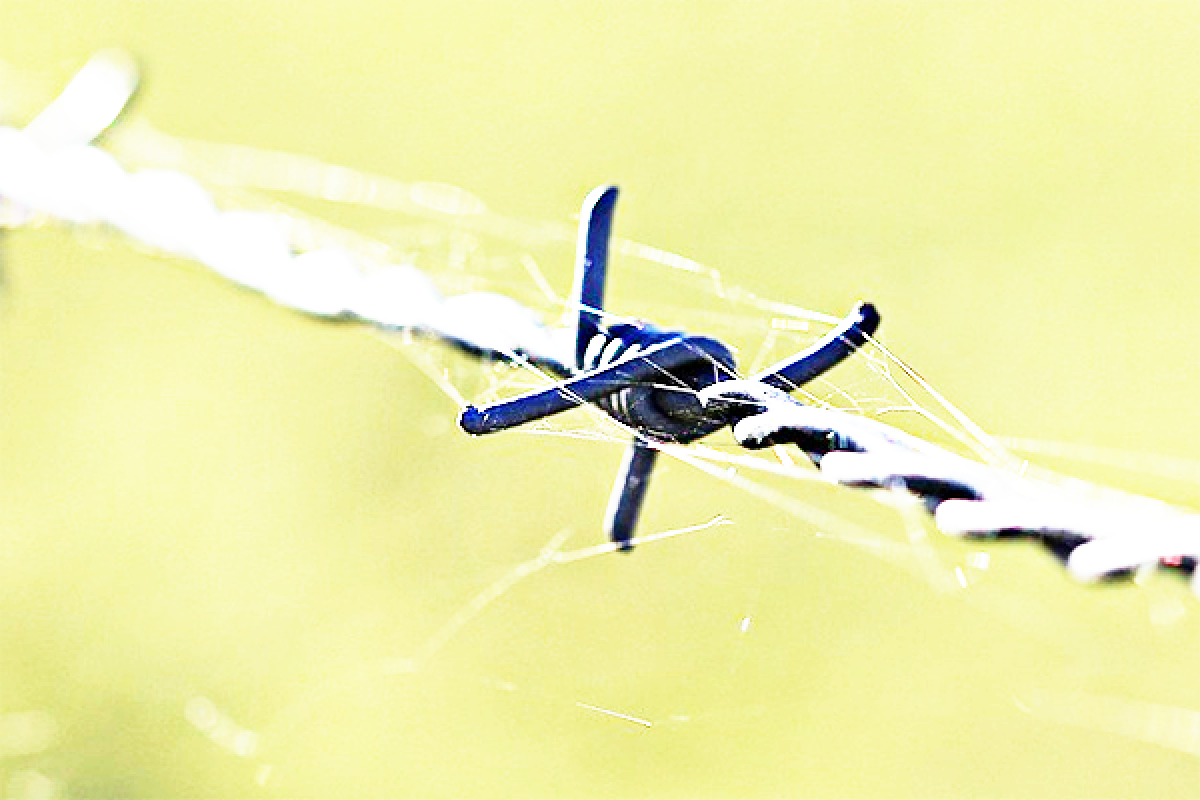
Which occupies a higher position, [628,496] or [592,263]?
[592,263]

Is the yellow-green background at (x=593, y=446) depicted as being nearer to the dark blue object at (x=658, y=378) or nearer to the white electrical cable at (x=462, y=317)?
the white electrical cable at (x=462, y=317)

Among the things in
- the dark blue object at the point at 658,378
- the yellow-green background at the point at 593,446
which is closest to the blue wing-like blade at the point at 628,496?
the dark blue object at the point at 658,378

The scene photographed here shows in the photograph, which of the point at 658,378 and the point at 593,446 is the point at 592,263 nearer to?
the point at 658,378

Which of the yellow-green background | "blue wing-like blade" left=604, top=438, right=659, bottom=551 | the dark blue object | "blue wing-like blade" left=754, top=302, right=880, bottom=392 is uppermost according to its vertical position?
"blue wing-like blade" left=754, top=302, right=880, bottom=392

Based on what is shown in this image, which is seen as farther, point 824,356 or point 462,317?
point 462,317

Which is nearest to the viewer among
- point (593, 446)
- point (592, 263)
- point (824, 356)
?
point (824, 356)

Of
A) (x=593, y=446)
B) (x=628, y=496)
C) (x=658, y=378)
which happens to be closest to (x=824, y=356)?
(x=658, y=378)

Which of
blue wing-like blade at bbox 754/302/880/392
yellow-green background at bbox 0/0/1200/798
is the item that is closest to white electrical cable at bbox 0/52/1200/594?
blue wing-like blade at bbox 754/302/880/392

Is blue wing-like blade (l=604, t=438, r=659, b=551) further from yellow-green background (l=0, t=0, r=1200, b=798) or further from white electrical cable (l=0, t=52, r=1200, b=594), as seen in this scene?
yellow-green background (l=0, t=0, r=1200, b=798)

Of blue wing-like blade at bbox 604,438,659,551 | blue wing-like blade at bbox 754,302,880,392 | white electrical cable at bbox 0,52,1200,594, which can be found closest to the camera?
white electrical cable at bbox 0,52,1200,594

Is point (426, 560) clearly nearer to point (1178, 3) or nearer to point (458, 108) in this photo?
point (458, 108)
